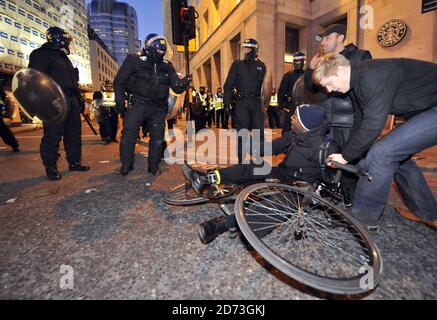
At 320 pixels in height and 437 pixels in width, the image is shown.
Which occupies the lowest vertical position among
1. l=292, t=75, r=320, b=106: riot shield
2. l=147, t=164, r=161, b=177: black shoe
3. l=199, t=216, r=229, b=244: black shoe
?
l=199, t=216, r=229, b=244: black shoe

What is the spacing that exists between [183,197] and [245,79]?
8.14ft

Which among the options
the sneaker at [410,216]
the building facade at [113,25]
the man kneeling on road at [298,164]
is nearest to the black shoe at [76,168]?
the man kneeling on road at [298,164]

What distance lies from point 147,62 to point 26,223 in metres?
2.66

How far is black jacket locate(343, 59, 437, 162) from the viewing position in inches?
67.1

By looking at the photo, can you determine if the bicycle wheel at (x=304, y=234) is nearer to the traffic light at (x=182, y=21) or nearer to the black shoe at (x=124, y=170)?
the black shoe at (x=124, y=170)

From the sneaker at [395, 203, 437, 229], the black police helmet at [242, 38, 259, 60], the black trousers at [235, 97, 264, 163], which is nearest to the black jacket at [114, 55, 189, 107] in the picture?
the black trousers at [235, 97, 264, 163]

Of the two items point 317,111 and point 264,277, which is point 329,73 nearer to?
point 317,111

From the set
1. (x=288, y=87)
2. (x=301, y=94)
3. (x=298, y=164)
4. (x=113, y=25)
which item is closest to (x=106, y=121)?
(x=288, y=87)

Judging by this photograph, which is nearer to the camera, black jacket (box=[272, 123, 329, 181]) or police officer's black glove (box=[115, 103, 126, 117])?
black jacket (box=[272, 123, 329, 181])

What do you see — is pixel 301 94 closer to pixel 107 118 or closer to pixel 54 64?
pixel 54 64

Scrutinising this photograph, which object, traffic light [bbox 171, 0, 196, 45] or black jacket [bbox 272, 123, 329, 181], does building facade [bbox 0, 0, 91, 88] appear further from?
black jacket [bbox 272, 123, 329, 181]

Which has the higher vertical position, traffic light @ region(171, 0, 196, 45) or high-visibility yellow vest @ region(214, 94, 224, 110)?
traffic light @ region(171, 0, 196, 45)

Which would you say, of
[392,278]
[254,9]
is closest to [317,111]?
[392,278]

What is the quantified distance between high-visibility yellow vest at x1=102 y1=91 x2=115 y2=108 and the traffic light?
3382mm
